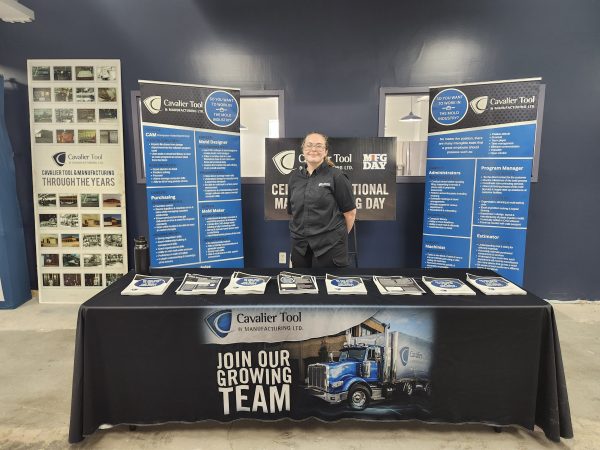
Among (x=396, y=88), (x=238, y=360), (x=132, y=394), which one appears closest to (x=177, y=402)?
(x=132, y=394)

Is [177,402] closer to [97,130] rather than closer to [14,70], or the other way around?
[97,130]

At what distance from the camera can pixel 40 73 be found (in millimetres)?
3711

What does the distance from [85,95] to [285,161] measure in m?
2.11

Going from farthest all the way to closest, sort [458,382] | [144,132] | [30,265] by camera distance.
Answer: [30,265], [144,132], [458,382]

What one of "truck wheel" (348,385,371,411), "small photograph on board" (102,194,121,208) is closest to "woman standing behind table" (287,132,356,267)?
"truck wheel" (348,385,371,411)

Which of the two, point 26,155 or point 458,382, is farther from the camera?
point 26,155

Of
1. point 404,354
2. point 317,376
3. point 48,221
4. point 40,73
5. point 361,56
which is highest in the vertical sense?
point 361,56

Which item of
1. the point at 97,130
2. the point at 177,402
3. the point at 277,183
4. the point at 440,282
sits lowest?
the point at 177,402

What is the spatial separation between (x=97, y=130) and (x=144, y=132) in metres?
0.92

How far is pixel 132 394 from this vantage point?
1.77 meters

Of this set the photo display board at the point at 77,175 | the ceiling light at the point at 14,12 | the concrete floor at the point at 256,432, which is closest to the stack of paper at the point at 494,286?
the concrete floor at the point at 256,432

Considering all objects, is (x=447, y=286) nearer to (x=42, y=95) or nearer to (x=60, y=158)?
(x=60, y=158)

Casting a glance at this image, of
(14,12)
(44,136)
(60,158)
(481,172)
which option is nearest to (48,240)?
(60,158)

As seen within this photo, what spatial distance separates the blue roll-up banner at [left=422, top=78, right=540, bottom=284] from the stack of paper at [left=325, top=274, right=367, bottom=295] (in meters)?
1.82
